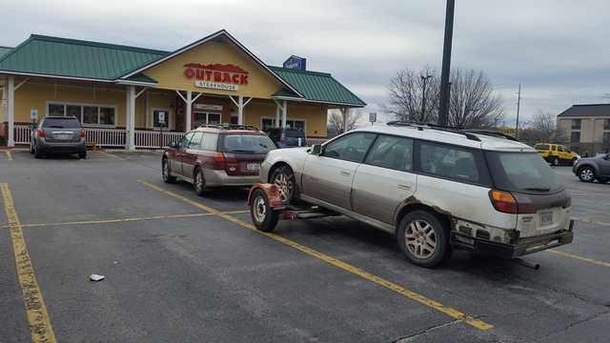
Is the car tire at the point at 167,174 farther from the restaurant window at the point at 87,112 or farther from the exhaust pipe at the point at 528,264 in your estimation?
the restaurant window at the point at 87,112

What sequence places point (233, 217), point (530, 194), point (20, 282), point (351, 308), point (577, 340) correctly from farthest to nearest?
point (233, 217) → point (530, 194) → point (20, 282) → point (351, 308) → point (577, 340)

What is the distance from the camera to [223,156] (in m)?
11.2

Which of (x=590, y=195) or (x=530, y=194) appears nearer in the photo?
(x=530, y=194)

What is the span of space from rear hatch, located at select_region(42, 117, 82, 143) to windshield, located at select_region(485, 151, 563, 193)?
1759 centimetres

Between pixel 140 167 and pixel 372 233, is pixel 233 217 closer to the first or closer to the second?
pixel 372 233

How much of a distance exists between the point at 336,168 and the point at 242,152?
4.07 meters

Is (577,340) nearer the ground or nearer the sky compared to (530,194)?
nearer the ground

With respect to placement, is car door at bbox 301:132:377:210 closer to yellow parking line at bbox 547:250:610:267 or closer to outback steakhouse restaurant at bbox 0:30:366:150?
yellow parking line at bbox 547:250:610:267

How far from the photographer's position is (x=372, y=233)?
8383mm

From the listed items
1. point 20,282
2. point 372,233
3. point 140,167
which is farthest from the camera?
point 140,167

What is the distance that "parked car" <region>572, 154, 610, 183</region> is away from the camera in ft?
75.4

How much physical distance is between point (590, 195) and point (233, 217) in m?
12.5

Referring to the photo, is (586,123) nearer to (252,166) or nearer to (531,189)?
(252,166)

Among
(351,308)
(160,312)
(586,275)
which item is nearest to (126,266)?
(160,312)
